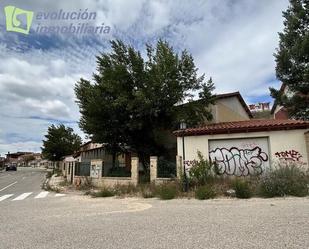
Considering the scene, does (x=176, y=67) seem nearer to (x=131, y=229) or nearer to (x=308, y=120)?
(x=308, y=120)

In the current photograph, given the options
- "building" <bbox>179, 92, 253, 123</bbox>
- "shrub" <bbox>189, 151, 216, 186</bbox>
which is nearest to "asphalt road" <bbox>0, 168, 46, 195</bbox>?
"shrub" <bbox>189, 151, 216, 186</bbox>

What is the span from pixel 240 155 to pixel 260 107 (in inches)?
1436

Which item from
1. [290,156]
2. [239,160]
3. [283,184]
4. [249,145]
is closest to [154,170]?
[239,160]

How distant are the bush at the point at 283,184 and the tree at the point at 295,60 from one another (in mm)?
4518

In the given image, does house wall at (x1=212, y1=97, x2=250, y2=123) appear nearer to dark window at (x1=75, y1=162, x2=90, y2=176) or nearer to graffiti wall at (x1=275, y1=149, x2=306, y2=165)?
graffiti wall at (x1=275, y1=149, x2=306, y2=165)

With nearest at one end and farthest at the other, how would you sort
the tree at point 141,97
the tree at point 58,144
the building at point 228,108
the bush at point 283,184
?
the bush at point 283,184 < the tree at point 141,97 < the building at point 228,108 < the tree at point 58,144

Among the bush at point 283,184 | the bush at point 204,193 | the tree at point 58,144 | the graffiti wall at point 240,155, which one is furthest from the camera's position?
the tree at point 58,144

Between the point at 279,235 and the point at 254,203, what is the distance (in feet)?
15.6

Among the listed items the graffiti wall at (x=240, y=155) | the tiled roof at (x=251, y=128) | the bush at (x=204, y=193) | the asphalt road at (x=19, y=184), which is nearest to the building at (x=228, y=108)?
the tiled roof at (x=251, y=128)

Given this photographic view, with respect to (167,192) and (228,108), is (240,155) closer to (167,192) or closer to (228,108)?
(167,192)

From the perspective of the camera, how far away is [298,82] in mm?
15977

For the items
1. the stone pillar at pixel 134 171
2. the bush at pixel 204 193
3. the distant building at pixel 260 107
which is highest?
the distant building at pixel 260 107

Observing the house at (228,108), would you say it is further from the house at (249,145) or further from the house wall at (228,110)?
the house at (249,145)

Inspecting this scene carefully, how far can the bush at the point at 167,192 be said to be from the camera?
529 inches
